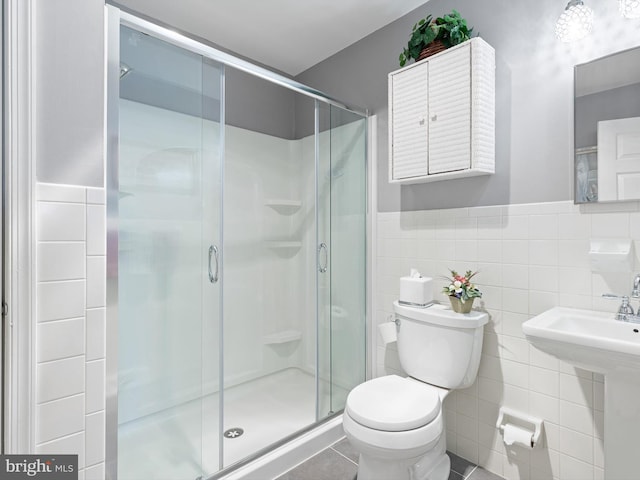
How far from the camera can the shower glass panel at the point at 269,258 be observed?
2.18m

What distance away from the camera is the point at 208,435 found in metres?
1.54

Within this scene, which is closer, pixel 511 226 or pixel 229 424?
pixel 511 226

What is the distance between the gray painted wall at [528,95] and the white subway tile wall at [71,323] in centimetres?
159

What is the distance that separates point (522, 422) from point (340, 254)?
122cm

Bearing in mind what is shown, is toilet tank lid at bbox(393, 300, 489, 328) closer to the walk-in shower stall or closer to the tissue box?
the tissue box

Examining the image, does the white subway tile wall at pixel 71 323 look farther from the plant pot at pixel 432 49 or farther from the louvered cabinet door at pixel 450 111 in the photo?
the plant pot at pixel 432 49

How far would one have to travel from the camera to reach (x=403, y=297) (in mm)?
1843

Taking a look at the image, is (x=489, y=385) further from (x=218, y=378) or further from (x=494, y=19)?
(x=494, y=19)

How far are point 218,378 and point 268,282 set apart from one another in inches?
39.2

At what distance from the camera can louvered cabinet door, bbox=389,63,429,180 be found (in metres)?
1.79

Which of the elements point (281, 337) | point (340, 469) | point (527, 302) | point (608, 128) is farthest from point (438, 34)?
point (340, 469)

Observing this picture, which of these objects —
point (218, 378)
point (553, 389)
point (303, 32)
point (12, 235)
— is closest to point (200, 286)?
point (218, 378)

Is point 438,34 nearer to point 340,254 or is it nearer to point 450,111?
point 450,111

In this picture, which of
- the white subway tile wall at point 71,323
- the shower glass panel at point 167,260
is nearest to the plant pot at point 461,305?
the shower glass panel at point 167,260
